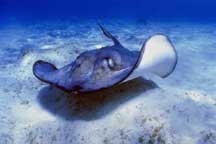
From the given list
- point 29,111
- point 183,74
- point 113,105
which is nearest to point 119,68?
point 113,105

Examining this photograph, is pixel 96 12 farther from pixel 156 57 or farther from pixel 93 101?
pixel 156 57

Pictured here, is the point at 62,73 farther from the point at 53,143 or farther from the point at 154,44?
the point at 154,44

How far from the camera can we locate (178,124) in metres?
3.49

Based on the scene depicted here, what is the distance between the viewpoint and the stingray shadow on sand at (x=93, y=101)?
3.86 meters

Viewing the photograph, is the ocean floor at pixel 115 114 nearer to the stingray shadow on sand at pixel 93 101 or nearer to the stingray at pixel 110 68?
the stingray shadow on sand at pixel 93 101

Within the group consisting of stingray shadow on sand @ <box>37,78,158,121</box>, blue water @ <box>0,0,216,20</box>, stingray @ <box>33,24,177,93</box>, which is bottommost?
blue water @ <box>0,0,216,20</box>

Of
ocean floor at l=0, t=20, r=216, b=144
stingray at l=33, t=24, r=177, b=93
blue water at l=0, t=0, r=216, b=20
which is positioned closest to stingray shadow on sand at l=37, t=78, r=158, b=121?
ocean floor at l=0, t=20, r=216, b=144

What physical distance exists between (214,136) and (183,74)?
8.79 feet

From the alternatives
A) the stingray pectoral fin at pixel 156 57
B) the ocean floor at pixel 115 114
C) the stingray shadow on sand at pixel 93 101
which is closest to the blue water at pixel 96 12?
the ocean floor at pixel 115 114

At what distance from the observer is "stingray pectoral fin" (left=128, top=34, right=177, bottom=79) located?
11.4 ft

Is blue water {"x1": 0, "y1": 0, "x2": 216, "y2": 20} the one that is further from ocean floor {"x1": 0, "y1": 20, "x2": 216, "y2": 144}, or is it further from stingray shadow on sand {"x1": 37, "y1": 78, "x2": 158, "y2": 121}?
stingray shadow on sand {"x1": 37, "y1": 78, "x2": 158, "y2": 121}

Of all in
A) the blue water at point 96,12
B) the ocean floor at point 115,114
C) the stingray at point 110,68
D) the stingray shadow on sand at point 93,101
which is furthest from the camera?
the blue water at point 96,12

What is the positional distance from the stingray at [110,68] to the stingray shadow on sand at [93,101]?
44cm

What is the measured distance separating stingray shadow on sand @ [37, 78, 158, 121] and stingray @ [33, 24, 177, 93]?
437mm
